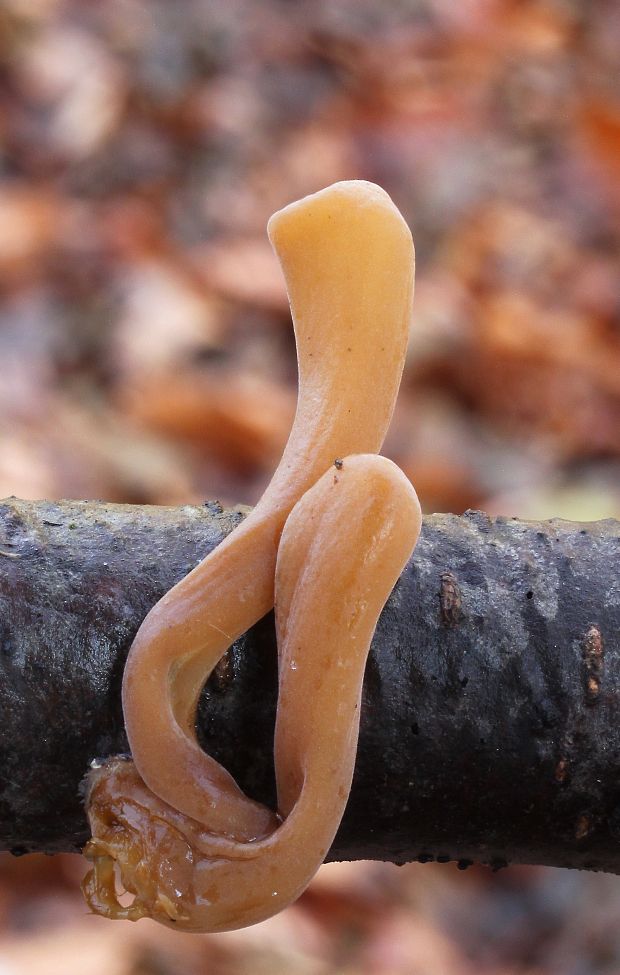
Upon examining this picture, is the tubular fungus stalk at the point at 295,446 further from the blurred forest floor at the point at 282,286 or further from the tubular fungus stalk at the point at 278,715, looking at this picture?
the blurred forest floor at the point at 282,286

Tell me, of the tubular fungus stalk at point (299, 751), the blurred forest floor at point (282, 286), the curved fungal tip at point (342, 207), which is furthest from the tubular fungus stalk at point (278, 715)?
the blurred forest floor at point (282, 286)

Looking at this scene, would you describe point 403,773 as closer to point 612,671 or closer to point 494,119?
point 612,671

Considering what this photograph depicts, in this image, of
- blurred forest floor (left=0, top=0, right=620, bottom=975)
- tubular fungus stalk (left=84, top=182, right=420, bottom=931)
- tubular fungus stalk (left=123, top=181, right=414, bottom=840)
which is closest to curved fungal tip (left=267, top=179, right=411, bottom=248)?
tubular fungus stalk (left=123, top=181, right=414, bottom=840)

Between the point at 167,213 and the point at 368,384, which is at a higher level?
the point at 167,213

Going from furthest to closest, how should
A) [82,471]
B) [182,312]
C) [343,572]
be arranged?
[182,312], [82,471], [343,572]

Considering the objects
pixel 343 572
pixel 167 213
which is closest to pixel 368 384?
pixel 343 572
